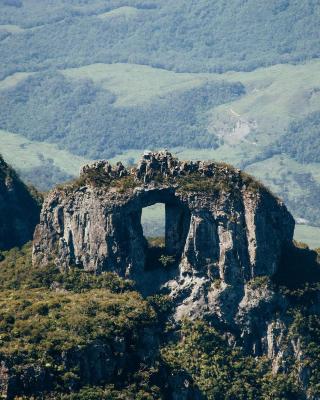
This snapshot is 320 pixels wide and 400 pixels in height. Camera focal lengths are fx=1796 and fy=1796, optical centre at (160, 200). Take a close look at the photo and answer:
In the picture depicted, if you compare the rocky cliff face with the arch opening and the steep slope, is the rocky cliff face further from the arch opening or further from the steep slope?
the arch opening

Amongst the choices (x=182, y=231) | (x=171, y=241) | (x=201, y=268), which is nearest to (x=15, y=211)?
(x=171, y=241)

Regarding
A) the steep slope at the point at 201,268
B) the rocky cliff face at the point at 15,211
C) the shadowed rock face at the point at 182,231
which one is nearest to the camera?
the steep slope at the point at 201,268

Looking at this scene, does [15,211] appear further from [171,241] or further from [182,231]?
[182,231]

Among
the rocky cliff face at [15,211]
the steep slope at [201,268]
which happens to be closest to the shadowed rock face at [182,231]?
the steep slope at [201,268]

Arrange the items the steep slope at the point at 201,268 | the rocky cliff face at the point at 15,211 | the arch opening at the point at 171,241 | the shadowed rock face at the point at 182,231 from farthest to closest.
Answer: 1. the rocky cliff face at the point at 15,211
2. the arch opening at the point at 171,241
3. the shadowed rock face at the point at 182,231
4. the steep slope at the point at 201,268

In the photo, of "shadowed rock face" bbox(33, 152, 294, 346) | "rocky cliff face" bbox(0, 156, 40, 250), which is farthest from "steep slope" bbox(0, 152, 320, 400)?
"rocky cliff face" bbox(0, 156, 40, 250)

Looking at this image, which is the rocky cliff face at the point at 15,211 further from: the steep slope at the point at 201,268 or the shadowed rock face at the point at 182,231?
the shadowed rock face at the point at 182,231
